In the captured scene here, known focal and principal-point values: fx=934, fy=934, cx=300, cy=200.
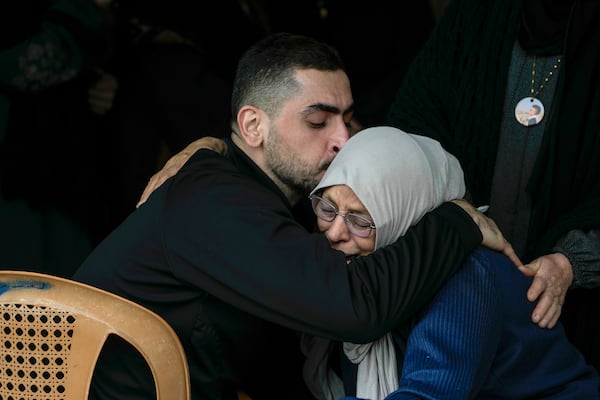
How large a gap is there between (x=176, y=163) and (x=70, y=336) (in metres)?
0.70

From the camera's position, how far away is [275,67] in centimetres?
246

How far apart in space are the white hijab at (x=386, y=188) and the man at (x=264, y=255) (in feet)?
0.29

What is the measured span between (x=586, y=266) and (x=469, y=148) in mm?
512

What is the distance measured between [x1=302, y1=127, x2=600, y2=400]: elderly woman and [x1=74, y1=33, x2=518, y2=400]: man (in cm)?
7

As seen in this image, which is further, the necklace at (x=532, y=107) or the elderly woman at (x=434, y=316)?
the necklace at (x=532, y=107)

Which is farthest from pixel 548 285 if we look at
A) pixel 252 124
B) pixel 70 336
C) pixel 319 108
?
pixel 70 336

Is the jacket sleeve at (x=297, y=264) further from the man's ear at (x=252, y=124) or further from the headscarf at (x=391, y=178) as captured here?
the man's ear at (x=252, y=124)

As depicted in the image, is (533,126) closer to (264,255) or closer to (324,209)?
(324,209)

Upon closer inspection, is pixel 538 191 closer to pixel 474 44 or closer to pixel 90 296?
pixel 474 44

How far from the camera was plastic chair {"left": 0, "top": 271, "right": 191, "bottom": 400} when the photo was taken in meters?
1.87

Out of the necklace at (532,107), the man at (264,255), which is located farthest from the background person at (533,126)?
the man at (264,255)

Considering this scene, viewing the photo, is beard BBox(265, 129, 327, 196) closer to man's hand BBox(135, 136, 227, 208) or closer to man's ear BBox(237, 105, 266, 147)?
man's ear BBox(237, 105, 266, 147)

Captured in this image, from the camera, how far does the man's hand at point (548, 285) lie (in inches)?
83.6

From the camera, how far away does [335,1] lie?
4.04 meters
